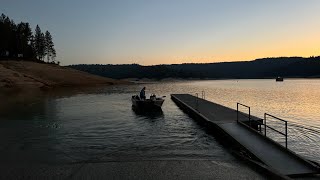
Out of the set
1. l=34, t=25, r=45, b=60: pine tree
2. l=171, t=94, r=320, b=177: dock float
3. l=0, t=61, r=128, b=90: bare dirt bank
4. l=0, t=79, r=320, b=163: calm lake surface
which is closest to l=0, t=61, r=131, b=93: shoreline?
l=0, t=61, r=128, b=90: bare dirt bank

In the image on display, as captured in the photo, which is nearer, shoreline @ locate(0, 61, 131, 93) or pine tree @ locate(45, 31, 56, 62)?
shoreline @ locate(0, 61, 131, 93)

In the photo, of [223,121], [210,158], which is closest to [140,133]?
[223,121]

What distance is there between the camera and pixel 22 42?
126 meters

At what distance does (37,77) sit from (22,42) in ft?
97.3

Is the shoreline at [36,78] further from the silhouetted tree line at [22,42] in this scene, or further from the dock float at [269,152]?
the dock float at [269,152]

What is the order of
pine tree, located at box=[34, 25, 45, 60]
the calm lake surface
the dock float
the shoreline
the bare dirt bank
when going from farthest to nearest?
pine tree, located at box=[34, 25, 45, 60]
the bare dirt bank
the shoreline
the calm lake surface
the dock float

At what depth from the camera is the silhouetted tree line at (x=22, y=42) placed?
11562 centimetres

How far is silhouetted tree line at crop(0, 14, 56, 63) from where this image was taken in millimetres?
115625

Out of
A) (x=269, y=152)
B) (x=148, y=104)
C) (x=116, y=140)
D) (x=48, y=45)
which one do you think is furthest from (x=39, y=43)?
(x=269, y=152)

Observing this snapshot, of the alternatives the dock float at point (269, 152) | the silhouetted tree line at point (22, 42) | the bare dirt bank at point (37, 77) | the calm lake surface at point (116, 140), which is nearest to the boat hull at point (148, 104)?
the calm lake surface at point (116, 140)

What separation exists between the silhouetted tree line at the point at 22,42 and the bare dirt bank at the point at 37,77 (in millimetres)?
11119

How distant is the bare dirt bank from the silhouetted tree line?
1112cm

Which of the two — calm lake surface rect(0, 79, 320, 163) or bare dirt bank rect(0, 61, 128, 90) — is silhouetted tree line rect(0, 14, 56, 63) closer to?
bare dirt bank rect(0, 61, 128, 90)

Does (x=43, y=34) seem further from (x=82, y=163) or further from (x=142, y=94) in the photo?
(x=82, y=163)
